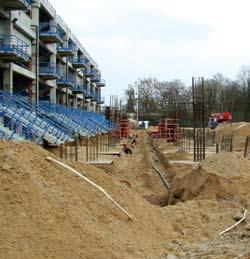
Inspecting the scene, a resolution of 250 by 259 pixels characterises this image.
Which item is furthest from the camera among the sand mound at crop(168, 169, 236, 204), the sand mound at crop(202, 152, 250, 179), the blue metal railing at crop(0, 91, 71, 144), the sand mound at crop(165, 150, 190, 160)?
the sand mound at crop(165, 150, 190, 160)

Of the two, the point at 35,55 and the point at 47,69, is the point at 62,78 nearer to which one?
the point at 47,69

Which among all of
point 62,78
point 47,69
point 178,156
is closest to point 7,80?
point 47,69

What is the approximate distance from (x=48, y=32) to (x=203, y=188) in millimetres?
36171

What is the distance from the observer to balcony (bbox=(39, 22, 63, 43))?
4580 centimetres

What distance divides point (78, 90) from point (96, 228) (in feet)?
185

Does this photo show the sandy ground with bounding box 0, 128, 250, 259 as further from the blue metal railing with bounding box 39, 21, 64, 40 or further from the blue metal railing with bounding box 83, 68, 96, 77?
the blue metal railing with bounding box 83, 68, 96, 77

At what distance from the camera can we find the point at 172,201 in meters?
14.2

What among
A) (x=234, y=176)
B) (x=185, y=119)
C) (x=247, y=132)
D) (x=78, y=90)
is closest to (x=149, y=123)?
(x=78, y=90)

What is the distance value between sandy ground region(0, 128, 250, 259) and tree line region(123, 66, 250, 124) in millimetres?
63971

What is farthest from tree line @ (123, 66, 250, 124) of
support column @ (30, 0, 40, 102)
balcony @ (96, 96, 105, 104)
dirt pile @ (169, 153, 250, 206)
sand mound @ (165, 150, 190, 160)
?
dirt pile @ (169, 153, 250, 206)

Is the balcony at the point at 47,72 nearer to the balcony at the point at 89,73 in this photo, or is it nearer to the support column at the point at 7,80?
the support column at the point at 7,80

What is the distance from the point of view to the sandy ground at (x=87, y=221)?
6680 mm

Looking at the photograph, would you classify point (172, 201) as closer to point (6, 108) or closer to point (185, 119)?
point (6, 108)

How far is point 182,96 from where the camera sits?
79.1m
